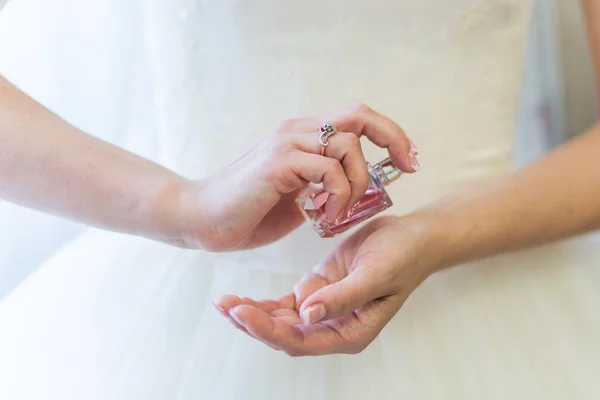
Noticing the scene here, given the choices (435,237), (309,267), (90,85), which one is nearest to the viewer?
(435,237)

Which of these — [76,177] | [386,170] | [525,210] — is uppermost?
[76,177]

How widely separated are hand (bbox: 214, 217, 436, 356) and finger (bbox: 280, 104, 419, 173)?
0.07m

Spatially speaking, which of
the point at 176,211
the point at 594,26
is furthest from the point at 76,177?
the point at 594,26

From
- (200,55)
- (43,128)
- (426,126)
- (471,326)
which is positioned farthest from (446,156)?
(43,128)

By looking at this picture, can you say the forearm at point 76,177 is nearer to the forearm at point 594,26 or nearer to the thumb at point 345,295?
the thumb at point 345,295

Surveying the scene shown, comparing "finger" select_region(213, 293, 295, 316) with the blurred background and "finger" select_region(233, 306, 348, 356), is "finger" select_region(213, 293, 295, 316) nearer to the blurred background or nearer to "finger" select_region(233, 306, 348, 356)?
"finger" select_region(233, 306, 348, 356)

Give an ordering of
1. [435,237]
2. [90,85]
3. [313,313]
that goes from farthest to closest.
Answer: [90,85] < [435,237] < [313,313]

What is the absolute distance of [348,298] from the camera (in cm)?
47

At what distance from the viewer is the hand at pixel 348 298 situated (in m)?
0.46

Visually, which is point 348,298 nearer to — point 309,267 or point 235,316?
point 235,316

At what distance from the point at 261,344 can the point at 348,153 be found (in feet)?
0.78

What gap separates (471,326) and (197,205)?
31 cm

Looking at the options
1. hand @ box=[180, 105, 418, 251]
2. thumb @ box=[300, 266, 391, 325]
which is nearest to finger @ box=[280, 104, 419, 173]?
hand @ box=[180, 105, 418, 251]

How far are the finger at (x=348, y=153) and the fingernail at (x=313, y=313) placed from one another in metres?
0.09
